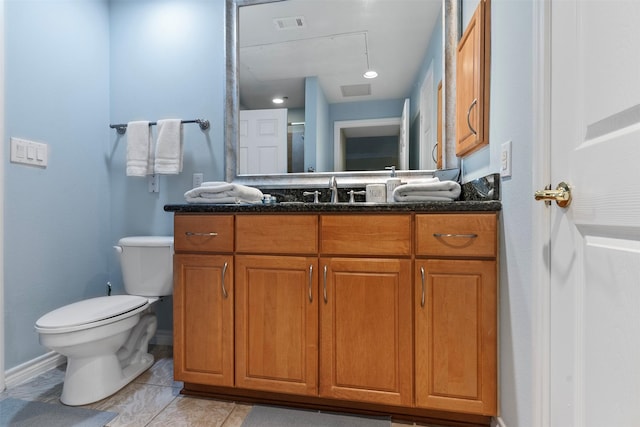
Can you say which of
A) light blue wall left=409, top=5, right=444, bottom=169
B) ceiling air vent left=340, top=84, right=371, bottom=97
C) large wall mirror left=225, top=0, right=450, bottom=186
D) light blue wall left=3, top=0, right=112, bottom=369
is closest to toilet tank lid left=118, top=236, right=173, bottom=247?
light blue wall left=3, top=0, right=112, bottom=369

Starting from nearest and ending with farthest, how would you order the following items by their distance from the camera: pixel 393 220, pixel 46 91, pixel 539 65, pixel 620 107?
pixel 620 107, pixel 539 65, pixel 393 220, pixel 46 91

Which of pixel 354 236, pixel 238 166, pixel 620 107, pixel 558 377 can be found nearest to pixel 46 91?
pixel 238 166

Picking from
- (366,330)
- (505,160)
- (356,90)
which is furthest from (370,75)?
(366,330)

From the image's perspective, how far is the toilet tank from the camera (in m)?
1.83

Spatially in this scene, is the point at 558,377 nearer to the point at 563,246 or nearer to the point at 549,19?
the point at 563,246

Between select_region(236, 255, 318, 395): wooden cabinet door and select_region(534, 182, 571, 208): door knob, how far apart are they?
2.68 ft

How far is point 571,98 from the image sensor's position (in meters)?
0.76

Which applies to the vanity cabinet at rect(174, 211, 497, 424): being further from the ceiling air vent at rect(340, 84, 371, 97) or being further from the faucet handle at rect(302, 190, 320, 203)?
the ceiling air vent at rect(340, 84, 371, 97)

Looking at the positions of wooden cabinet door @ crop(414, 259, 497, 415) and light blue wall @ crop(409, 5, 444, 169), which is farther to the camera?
light blue wall @ crop(409, 5, 444, 169)

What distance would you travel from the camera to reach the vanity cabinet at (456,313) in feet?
3.84

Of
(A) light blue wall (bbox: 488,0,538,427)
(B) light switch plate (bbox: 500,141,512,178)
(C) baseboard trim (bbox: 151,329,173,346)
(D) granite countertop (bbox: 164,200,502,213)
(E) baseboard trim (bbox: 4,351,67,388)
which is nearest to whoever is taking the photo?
(A) light blue wall (bbox: 488,0,538,427)

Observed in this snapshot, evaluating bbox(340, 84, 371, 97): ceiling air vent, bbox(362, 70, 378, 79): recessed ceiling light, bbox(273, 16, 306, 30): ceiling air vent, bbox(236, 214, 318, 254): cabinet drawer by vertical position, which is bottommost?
bbox(236, 214, 318, 254): cabinet drawer

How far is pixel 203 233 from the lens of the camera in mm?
1421

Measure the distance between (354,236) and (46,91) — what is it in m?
1.97
